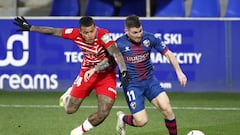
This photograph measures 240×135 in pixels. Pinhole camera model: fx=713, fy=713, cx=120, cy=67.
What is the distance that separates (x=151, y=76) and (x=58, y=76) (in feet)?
19.0

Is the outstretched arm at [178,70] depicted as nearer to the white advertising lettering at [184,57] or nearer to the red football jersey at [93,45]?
the red football jersey at [93,45]

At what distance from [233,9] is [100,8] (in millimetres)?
3263

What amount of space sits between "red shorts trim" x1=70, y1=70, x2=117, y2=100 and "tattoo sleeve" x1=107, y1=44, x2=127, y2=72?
60cm

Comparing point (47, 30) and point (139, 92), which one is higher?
point (47, 30)

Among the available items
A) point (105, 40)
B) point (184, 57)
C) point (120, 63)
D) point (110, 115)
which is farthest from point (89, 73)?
point (184, 57)

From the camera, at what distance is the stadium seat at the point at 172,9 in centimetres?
1717

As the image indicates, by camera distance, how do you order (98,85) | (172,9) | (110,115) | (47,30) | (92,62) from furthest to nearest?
1. (172,9)
2. (110,115)
3. (98,85)
4. (92,62)
5. (47,30)

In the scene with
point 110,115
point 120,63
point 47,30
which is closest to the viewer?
point 120,63

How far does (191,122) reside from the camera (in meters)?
12.4

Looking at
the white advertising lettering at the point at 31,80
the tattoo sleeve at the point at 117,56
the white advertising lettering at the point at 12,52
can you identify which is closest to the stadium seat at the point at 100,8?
the white advertising lettering at the point at 12,52

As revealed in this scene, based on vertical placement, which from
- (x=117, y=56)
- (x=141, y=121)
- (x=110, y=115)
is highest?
(x=117, y=56)

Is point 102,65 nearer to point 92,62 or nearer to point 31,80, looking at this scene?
point 92,62

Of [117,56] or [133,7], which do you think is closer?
[117,56]

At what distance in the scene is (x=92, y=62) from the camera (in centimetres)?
1049
